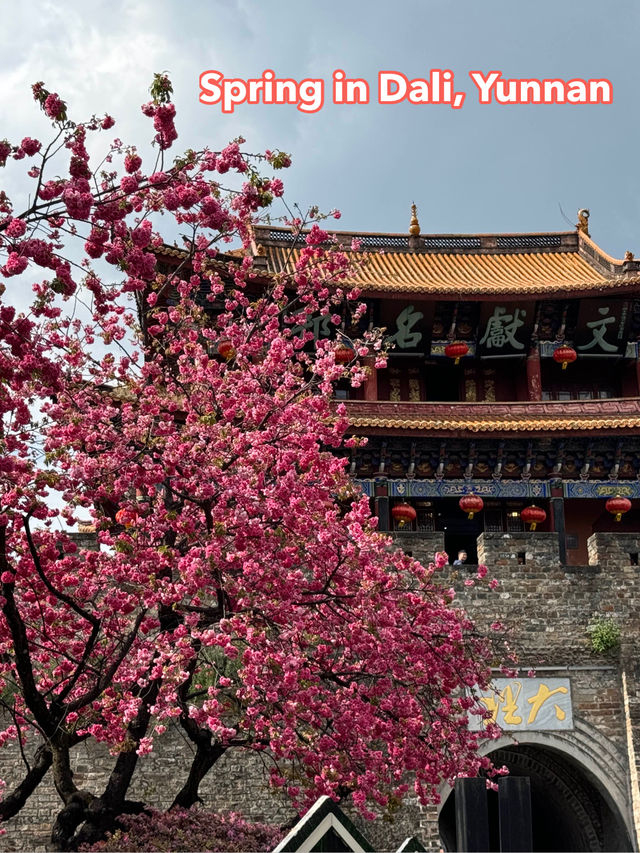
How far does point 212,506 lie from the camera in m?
8.23

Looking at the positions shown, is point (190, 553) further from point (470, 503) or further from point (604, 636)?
point (470, 503)

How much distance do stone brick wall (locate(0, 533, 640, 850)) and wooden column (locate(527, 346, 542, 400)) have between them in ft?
19.3

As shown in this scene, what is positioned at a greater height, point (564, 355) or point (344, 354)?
point (564, 355)

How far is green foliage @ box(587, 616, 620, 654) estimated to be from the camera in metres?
13.6

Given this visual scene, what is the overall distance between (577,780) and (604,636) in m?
2.30

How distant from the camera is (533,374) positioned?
1983 centimetres

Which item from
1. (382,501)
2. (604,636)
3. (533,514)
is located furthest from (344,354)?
(604,636)

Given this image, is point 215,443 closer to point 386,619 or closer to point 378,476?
point 386,619

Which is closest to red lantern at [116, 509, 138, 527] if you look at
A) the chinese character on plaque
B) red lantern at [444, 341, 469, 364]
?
the chinese character on plaque

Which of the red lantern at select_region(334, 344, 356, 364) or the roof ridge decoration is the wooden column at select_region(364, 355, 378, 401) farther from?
the roof ridge decoration

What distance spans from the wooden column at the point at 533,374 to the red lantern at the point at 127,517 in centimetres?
1254

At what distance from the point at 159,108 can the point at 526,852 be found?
17.6ft

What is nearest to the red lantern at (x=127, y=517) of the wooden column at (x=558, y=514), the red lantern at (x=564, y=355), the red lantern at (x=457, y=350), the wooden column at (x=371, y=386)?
the wooden column at (x=558, y=514)

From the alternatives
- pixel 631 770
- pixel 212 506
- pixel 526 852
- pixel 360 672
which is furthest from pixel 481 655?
pixel 526 852
